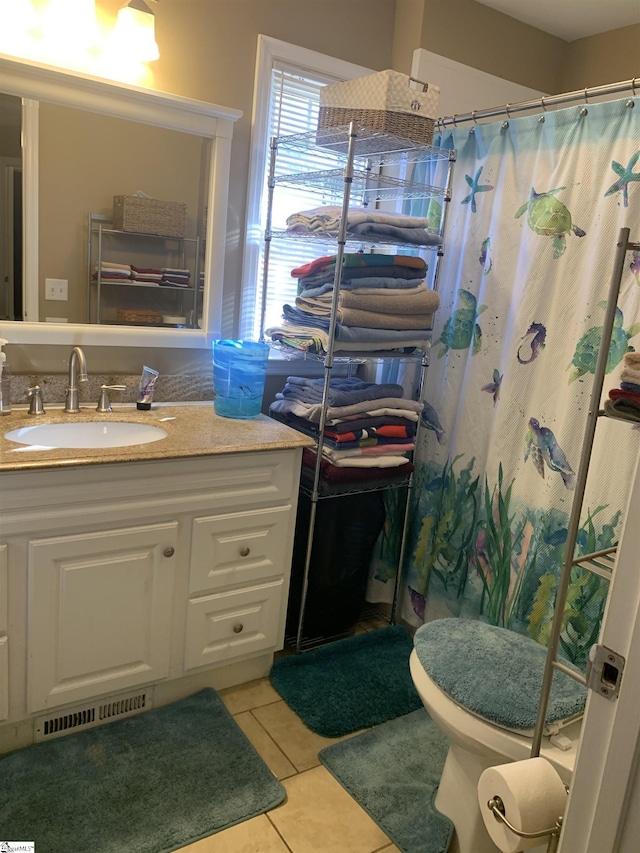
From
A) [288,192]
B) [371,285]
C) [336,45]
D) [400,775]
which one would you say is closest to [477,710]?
[400,775]

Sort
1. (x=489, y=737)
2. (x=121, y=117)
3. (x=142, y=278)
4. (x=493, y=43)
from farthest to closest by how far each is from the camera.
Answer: (x=493, y=43) → (x=142, y=278) → (x=121, y=117) → (x=489, y=737)

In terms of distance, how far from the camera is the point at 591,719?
2.98 feet

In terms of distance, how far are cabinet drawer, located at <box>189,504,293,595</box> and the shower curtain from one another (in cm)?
68

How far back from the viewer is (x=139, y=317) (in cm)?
216

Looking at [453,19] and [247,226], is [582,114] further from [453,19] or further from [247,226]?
[247,226]

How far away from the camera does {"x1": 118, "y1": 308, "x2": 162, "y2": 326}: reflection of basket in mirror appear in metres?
2.13

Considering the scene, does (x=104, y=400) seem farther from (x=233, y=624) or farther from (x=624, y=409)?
(x=624, y=409)

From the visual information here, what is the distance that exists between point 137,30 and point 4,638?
1752mm

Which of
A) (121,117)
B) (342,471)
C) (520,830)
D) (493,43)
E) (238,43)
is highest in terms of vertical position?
(493,43)

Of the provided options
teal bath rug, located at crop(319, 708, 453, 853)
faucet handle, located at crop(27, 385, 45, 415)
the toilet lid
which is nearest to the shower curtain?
the toilet lid

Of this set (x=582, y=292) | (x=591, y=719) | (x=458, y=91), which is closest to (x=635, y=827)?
(x=591, y=719)

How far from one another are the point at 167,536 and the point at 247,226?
117cm

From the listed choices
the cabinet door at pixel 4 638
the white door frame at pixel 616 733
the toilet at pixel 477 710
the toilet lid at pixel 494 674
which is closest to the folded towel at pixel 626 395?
the white door frame at pixel 616 733

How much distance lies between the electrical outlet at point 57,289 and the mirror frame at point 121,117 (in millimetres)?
33
